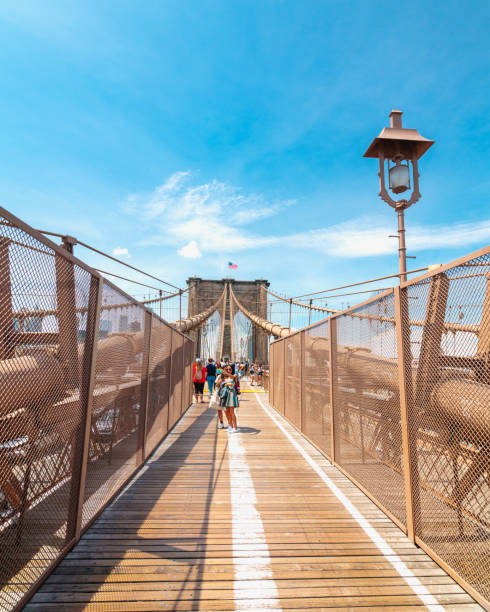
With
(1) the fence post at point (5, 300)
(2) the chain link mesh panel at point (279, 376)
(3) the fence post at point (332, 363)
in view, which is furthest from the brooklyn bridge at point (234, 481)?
(2) the chain link mesh panel at point (279, 376)

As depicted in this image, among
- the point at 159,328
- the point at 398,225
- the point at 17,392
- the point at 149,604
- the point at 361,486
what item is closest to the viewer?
the point at 17,392

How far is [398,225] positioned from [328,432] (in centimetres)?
249

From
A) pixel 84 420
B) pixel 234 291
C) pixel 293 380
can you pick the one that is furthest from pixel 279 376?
pixel 234 291

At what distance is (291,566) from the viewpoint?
206cm

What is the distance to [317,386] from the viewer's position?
4.62 m

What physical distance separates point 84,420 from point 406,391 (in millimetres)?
2068

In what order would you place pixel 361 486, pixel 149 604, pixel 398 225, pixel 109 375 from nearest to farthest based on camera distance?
pixel 149 604 → pixel 109 375 → pixel 361 486 → pixel 398 225

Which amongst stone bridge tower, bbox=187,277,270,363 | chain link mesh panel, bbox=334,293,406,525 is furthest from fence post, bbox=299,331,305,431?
stone bridge tower, bbox=187,277,270,363

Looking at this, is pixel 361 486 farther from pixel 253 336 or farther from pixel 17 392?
pixel 253 336

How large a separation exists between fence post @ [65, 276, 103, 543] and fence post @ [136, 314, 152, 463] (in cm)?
127

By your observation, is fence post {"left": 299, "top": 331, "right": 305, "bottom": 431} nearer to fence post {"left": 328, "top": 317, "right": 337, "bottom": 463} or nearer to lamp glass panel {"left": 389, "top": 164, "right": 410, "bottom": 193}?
fence post {"left": 328, "top": 317, "right": 337, "bottom": 463}

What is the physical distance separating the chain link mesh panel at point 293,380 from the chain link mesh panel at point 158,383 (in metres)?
2.02

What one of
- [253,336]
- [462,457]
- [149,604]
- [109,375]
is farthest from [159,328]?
[253,336]

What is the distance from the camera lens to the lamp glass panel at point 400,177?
4.22m
